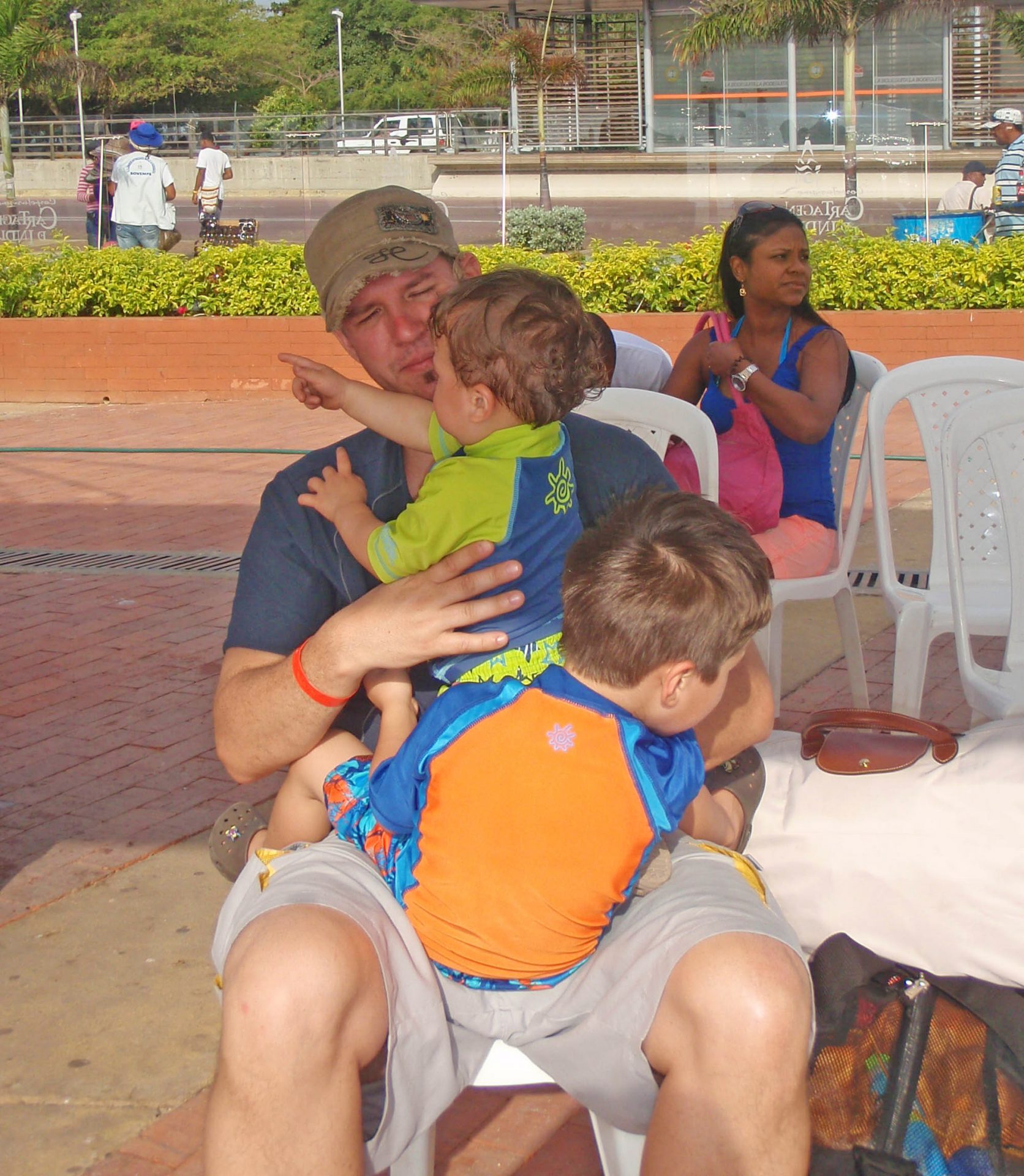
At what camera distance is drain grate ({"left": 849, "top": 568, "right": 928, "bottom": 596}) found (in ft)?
17.9

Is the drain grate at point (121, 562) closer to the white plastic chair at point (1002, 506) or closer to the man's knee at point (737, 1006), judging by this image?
the white plastic chair at point (1002, 506)

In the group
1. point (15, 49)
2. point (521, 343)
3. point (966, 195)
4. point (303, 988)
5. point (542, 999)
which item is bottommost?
point (542, 999)

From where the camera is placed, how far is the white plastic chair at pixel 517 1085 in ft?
6.23

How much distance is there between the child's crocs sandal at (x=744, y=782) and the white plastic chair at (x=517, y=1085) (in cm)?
48

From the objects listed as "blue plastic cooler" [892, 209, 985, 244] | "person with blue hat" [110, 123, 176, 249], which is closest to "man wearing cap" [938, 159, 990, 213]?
"blue plastic cooler" [892, 209, 985, 244]

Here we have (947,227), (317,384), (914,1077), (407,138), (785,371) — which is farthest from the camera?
(407,138)

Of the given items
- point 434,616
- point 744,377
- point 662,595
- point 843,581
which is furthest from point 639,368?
point 662,595

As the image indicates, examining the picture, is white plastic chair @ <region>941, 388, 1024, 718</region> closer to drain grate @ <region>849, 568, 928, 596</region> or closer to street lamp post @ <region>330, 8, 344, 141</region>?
drain grate @ <region>849, 568, 928, 596</region>

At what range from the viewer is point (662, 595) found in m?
1.74

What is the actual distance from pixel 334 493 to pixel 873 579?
13.3 ft

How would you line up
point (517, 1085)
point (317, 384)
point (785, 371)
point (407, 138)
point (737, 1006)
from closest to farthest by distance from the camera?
point (737, 1006) → point (517, 1085) → point (317, 384) → point (785, 371) → point (407, 138)

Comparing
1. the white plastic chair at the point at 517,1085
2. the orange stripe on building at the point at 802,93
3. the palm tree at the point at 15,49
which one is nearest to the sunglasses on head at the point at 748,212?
the white plastic chair at the point at 517,1085

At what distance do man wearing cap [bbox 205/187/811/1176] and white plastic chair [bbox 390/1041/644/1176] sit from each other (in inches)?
1.2

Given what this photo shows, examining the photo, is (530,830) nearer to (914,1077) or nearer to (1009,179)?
(914,1077)
